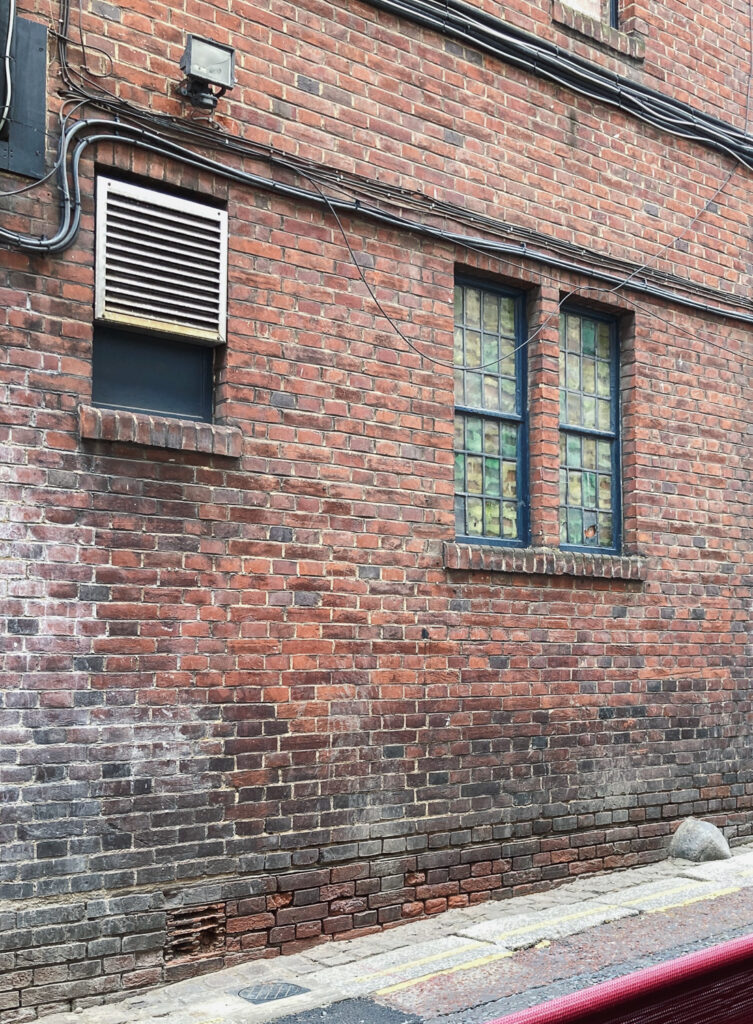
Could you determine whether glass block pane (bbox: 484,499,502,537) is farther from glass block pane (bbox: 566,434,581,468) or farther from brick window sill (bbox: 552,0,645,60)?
brick window sill (bbox: 552,0,645,60)

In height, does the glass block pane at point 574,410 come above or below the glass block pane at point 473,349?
below

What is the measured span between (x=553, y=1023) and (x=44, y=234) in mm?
4587

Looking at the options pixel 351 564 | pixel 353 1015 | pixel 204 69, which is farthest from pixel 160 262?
pixel 353 1015

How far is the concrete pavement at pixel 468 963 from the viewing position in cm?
526

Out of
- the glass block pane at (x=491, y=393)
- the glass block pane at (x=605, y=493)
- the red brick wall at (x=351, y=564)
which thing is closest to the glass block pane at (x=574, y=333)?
the red brick wall at (x=351, y=564)

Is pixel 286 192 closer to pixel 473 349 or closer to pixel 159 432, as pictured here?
pixel 159 432

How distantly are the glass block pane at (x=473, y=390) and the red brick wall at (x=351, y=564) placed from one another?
1.34 ft

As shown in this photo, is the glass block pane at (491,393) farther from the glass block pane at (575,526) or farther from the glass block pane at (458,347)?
the glass block pane at (575,526)

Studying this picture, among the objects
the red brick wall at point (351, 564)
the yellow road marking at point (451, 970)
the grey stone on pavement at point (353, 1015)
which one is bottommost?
the grey stone on pavement at point (353, 1015)

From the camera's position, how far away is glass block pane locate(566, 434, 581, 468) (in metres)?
8.25

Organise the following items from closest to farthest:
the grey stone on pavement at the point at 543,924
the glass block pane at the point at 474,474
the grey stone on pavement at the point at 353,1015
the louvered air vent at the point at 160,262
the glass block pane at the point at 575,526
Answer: the grey stone on pavement at the point at 353,1015 → the louvered air vent at the point at 160,262 → the grey stone on pavement at the point at 543,924 → the glass block pane at the point at 474,474 → the glass block pane at the point at 575,526

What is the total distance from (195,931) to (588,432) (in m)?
4.48

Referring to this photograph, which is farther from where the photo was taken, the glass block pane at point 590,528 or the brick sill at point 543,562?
the glass block pane at point 590,528

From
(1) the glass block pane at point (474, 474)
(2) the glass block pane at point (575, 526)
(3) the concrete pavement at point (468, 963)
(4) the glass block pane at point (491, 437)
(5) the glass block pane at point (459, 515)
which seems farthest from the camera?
(2) the glass block pane at point (575, 526)
